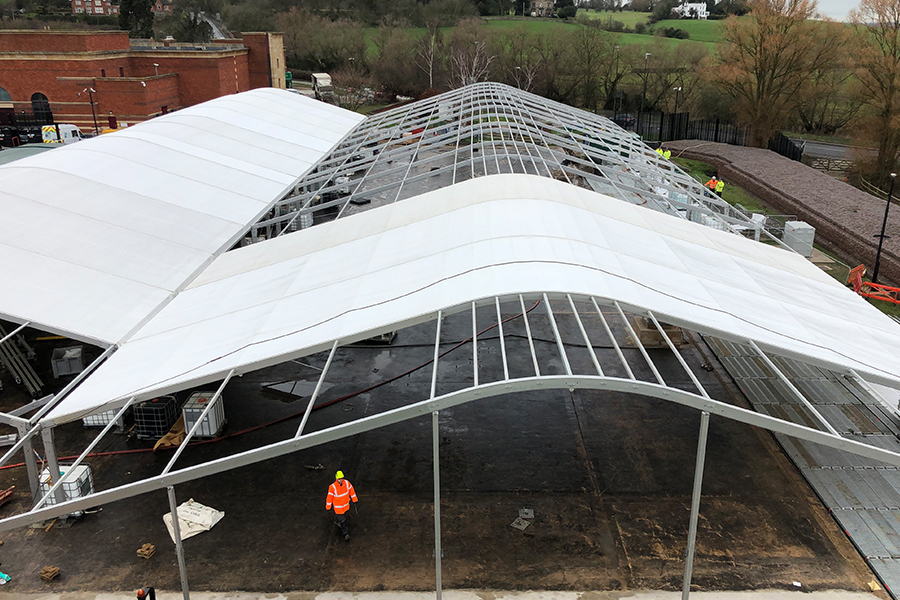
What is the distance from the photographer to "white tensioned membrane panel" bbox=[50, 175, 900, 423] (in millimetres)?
9977

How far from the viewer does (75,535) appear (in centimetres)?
1095

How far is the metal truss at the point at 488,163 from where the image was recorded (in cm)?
1830

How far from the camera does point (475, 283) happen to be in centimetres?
1026

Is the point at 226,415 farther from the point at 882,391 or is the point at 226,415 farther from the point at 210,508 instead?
the point at 882,391

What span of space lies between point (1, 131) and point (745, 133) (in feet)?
169

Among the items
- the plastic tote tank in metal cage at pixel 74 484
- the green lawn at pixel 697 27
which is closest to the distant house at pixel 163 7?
the green lawn at pixel 697 27

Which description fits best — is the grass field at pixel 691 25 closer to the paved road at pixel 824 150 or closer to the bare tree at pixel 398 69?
the paved road at pixel 824 150

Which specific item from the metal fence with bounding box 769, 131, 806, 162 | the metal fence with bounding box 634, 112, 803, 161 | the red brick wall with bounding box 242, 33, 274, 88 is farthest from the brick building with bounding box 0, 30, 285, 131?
the metal fence with bounding box 769, 131, 806, 162

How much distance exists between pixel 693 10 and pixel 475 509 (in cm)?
11871

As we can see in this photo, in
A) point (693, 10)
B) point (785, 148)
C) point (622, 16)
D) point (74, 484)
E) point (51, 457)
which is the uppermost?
point (693, 10)

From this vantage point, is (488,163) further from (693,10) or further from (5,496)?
(693,10)

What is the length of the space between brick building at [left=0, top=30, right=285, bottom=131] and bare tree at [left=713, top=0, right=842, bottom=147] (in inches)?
1523

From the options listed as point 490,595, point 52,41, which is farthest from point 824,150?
point 52,41

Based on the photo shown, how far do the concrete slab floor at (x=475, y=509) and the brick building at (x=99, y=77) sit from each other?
3737cm
